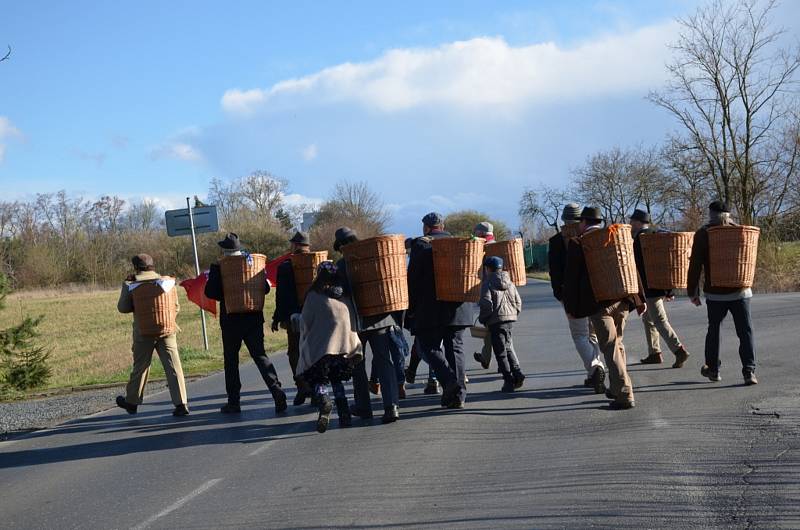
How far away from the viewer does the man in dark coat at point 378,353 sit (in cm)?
923

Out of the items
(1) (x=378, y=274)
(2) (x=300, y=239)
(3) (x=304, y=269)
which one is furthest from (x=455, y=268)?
(2) (x=300, y=239)

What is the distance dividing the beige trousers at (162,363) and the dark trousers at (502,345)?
153 inches

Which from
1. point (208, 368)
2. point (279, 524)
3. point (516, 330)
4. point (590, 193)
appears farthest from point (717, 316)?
point (590, 193)

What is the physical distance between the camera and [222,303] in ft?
35.7

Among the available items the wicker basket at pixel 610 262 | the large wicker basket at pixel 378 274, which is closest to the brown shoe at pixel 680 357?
the wicker basket at pixel 610 262

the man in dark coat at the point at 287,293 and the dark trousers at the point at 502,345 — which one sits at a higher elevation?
the man in dark coat at the point at 287,293

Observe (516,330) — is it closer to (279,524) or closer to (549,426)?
(549,426)

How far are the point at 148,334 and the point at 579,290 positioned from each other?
5.37 metres

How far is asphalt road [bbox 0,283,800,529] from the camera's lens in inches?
224

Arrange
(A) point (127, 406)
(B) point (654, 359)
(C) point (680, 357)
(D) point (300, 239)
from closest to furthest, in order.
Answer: (D) point (300, 239)
(A) point (127, 406)
(C) point (680, 357)
(B) point (654, 359)

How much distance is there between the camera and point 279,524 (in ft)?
18.9

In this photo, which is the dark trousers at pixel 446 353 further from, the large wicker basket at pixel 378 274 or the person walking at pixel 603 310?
the person walking at pixel 603 310

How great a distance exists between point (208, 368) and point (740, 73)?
25.1 m

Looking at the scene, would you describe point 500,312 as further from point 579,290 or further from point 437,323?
point 579,290
